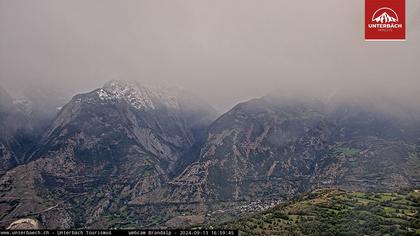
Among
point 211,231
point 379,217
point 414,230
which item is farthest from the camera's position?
point 379,217

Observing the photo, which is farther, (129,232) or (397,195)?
(397,195)

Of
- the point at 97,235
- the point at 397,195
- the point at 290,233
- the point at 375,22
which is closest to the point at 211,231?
the point at 97,235

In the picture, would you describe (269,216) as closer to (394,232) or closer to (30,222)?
(394,232)

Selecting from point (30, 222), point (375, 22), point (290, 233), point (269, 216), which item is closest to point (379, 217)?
point (290, 233)

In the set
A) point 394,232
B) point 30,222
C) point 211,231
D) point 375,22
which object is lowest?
point 394,232

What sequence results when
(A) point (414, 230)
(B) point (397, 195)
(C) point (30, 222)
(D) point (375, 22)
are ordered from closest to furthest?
1. (D) point (375, 22)
2. (C) point (30, 222)
3. (A) point (414, 230)
4. (B) point (397, 195)

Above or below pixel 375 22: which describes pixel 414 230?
below
